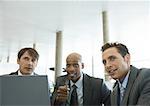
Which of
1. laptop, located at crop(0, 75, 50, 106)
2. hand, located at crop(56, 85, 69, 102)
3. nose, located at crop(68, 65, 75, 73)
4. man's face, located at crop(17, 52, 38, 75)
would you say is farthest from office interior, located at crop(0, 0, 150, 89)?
laptop, located at crop(0, 75, 50, 106)

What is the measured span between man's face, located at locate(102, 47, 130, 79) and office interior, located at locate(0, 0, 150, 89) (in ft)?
5.94

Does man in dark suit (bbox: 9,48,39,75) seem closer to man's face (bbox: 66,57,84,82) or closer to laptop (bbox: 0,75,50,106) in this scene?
man's face (bbox: 66,57,84,82)

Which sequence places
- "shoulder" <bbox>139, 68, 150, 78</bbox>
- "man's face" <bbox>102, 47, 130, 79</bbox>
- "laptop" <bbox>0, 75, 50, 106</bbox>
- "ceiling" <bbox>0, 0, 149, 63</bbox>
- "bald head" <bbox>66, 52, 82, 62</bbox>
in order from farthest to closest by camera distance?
"ceiling" <bbox>0, 0, 149, 63</bbox>
"bald head" <bbox>66, 52, 82, 62</bbox>
"man's face" <bbox>102, 47, 130, 79</bbox>
"shoulder" <bbox>139, 68, 150, 78</bbox>
"laptop" <bbox>0, 75, 50, 106</bbox>

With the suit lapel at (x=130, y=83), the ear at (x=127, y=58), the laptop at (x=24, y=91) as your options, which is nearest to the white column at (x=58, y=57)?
the ear at (x=127, y=58)

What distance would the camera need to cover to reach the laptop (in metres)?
1.15

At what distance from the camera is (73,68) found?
6.93ft

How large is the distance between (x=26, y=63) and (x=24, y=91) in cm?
117

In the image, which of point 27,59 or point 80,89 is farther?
point 27,59

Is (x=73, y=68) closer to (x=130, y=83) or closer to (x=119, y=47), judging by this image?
(x=119, y=47)

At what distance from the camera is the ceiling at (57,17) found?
20.9ft

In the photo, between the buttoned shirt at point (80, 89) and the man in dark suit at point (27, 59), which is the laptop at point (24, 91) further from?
the man in dark suit at point (27, 59)

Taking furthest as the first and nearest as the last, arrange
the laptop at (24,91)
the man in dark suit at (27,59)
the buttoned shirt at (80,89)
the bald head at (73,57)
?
the man in dark suit at (27,59), the bald head at (73,57), the buttoned shirt at (80,89), the laptop at (24,91)

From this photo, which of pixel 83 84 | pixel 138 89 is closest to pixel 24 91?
pixel 138 89

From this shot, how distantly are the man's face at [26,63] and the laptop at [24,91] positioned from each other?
1130 millimetres
